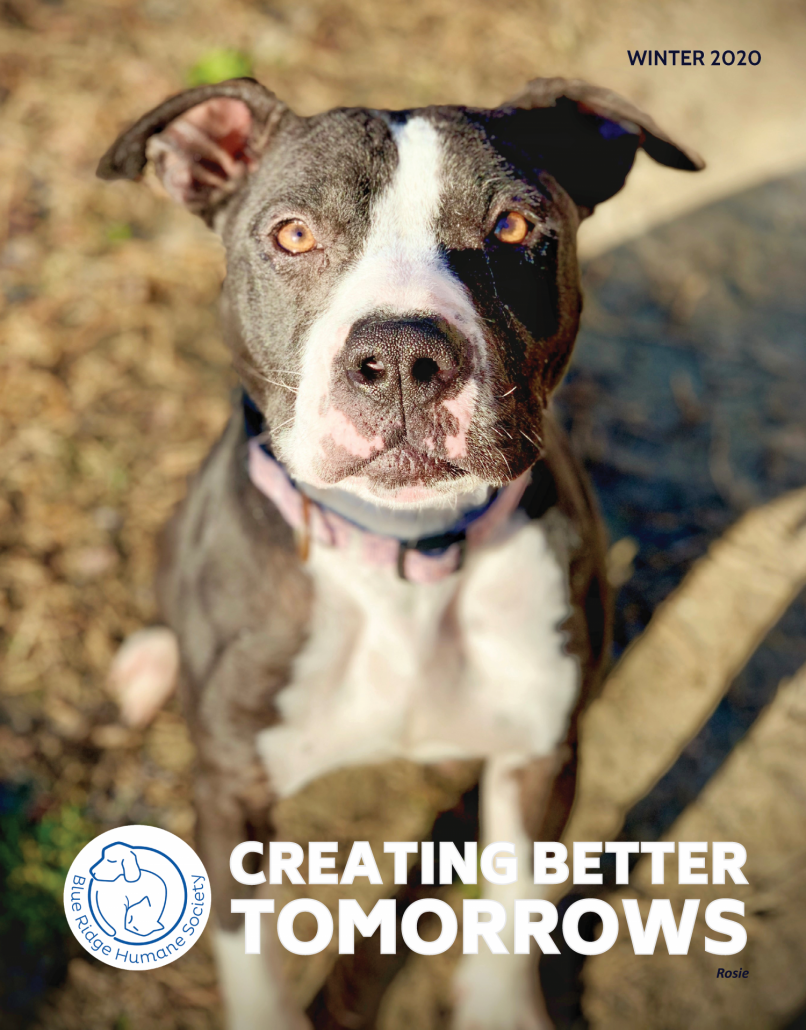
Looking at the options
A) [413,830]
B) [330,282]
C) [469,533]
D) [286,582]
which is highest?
[330,282]

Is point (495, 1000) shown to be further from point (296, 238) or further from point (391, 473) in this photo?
point (296, 238)

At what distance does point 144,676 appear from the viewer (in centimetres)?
369

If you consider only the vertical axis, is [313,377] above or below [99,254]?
above

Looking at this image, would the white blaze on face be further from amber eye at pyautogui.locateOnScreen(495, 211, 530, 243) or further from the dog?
amber eye at pyautogui.locateOnScreen(495, 211, 530, 243)

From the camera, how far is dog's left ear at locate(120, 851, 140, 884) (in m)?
2.94

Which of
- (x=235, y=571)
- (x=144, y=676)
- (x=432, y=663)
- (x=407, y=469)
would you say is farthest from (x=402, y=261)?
(x=144, y=676)

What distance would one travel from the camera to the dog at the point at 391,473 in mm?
2035

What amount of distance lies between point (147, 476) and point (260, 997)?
2397 millimetres

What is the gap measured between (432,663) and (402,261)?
1152 mm

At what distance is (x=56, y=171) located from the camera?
17.1 feet

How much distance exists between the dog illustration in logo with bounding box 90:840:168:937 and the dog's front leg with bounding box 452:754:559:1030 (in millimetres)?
1013

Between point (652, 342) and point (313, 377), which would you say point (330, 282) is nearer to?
point (313, 377)

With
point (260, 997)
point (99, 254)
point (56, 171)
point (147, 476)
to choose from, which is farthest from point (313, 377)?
point (56, 171)

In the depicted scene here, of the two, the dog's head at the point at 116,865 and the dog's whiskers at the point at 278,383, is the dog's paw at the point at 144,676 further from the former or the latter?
the dog's whiskers at the point at 278,383
